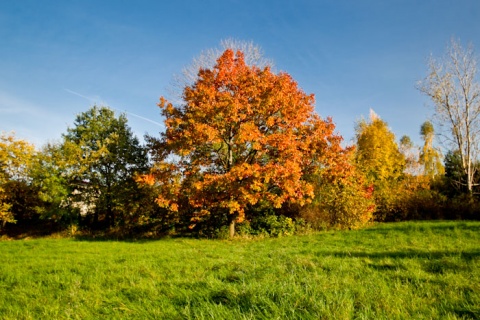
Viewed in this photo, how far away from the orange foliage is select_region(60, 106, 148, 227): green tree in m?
8.88

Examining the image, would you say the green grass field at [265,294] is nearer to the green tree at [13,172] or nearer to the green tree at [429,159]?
the green tree at [13,172]

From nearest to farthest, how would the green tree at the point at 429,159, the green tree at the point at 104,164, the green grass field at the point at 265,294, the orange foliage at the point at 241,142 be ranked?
the green grass field at the point at 265,294
the orange foliage at the point at 241,142
the green tree at the point at 104,164
the green tree at the point at 429,159

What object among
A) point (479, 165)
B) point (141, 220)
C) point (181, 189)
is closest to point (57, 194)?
point (141, 220)

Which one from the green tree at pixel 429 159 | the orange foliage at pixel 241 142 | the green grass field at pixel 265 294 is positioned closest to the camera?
the green grass field at pixel 265 294

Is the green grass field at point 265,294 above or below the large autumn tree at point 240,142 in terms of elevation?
below

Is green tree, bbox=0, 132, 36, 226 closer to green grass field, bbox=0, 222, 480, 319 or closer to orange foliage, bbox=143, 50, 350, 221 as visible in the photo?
orange foliage, bbox=143, 50, 350, 221

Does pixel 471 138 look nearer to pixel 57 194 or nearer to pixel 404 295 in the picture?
pixel 404 295

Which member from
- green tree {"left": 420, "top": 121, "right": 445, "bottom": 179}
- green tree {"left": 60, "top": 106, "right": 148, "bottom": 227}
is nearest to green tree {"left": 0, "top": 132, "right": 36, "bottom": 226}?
green tree {"left": 60, "top": 106, "right": 148, "bottom": 227}

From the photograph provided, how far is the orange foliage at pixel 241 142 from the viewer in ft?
52.0

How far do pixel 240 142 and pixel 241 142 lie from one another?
0.07 metres

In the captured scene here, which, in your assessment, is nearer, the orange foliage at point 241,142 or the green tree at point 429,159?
the orange foliage at point 241,142

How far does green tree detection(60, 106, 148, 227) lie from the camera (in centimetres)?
2469

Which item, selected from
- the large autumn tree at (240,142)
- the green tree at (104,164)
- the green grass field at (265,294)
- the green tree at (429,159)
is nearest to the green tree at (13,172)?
the green tree at (104,164)

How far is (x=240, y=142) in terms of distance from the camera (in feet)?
51.9
